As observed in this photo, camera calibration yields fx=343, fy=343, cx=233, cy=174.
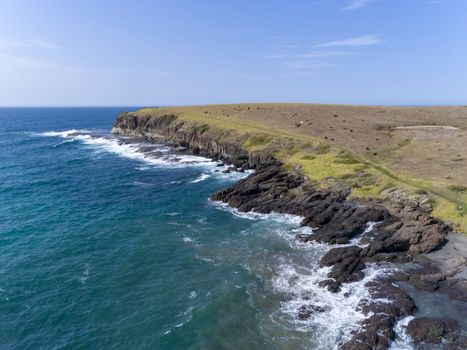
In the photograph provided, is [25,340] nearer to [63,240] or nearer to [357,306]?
[63,240]

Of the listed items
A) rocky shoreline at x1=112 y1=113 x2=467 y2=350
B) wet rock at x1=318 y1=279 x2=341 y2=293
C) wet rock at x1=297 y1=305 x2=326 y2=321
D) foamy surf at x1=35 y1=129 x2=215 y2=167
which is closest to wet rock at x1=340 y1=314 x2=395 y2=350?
rocky shoreline at x1=112 y1=113 x2=467 y2=350

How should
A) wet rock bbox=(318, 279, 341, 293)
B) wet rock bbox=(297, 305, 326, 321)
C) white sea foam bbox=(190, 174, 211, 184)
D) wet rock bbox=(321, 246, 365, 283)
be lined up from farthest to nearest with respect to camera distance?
white sea foam bbox=(190, 174, 211, 184), wet rock bbox=(321, 246, 365, 283), wet rock bbox=(318, 279, 341, 293), wet rock bbox=(297, 305, 326, 321)

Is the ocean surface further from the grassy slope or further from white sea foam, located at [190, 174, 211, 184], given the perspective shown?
the grassy slope

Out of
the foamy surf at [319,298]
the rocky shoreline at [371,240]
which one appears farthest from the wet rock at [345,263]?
the foamy surf at [319,298]

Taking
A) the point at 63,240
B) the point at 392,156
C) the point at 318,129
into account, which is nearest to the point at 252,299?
the point at 63,240

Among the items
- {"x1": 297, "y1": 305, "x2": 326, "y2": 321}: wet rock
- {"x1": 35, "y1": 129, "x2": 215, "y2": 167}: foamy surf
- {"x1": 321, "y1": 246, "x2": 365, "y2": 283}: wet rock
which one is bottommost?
{"x1": 297, "y1": 305, "x2": 326, "y2": 321}: wet rock

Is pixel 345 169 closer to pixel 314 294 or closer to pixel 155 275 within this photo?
pixel 314 294

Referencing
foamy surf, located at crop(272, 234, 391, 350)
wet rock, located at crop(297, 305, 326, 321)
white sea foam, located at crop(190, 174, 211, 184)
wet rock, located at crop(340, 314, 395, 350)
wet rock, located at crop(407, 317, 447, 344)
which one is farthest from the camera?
white sea foam, located at crop(190, 174, 211, 184)
